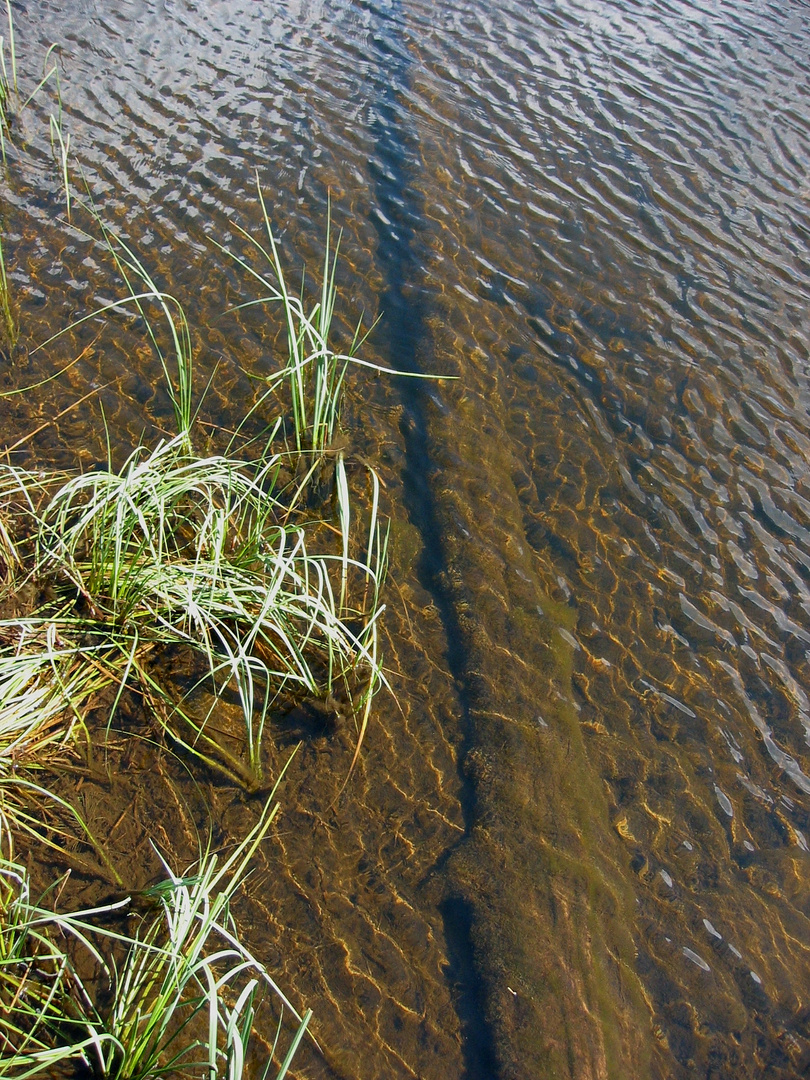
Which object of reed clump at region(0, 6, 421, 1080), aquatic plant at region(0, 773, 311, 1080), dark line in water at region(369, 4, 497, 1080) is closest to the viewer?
aquatic plant at region(0, 773, 311, 1080)

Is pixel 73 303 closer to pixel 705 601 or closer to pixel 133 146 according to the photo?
pixel 133 146

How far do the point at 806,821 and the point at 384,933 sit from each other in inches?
65.1

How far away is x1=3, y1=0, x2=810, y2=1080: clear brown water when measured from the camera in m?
2.75

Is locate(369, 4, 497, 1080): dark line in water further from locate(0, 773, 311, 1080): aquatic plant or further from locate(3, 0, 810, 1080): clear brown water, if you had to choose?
locate(0, 773, 311, 1080): aquatic plant

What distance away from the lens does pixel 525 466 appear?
14.6 ft

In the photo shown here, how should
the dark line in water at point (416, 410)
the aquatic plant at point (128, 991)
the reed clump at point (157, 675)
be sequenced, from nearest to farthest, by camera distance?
the aquatic plant at point (128, 991)
the reed clump at point (157, 675)
the dark line in water at point (416, 410)

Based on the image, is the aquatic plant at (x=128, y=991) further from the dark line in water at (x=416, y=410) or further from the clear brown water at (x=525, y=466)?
the dark line in water at (x=416, y=410)

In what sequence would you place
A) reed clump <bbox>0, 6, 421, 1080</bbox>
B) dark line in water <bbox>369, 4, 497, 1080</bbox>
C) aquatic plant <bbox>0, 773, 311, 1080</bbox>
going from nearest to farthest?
aquatic plant <bbox>0, 773, 311, 1080</bbox> → reed clump <bbox>0, 6, 421, 1080</bbox> → dark line in water <bbox>369, 4, 497, 1080</bbox>

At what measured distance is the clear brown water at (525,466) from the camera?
9.01 feet

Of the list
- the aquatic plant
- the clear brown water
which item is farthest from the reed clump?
the clear brown water

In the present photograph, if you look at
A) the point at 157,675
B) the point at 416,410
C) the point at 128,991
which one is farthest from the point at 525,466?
the point at 128,991

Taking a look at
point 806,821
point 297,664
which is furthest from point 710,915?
point 297,664

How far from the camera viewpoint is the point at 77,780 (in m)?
2.91

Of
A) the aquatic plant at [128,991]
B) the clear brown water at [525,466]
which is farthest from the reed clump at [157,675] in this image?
the clear brown water at [525,466]
